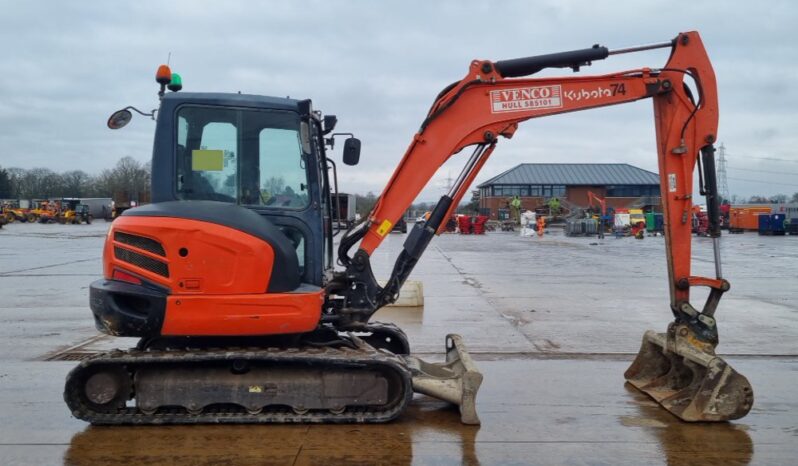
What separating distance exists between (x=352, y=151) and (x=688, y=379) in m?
3.83

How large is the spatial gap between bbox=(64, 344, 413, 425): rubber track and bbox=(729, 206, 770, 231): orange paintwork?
161ft

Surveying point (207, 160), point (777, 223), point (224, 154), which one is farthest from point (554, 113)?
point (777, 223)

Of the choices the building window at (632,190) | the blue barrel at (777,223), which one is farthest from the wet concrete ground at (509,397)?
the building window at (632,190)

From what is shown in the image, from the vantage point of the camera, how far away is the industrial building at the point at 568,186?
74.1 m

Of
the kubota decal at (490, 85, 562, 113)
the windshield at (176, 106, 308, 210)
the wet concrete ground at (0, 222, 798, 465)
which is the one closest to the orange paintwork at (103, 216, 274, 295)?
the windshield at (176, 106, 308, 210)

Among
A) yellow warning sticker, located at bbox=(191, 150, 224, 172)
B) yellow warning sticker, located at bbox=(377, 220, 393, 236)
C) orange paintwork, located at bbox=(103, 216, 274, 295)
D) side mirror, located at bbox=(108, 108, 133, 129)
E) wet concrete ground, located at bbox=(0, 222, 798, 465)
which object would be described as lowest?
wet concrete ground, located at bbox=(0, 222, 798, 465)

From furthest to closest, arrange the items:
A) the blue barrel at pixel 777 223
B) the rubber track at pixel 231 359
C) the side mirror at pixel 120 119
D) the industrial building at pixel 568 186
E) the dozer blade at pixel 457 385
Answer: the industrial building at pixel 568 186 < the blue barrel at pixel 777 223 < the side mirror at pixel 120 119 < the dozer blade at pixel 457 385 < the rubber track at pixel 231 359

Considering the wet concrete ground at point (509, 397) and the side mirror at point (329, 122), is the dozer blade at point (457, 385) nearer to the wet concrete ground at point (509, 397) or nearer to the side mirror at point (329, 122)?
the wet concrete ground at point (509, 397)

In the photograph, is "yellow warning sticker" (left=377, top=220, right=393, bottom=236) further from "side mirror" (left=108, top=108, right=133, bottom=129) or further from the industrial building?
the industrial building

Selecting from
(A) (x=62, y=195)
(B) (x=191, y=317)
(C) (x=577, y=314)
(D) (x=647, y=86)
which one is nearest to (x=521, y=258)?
(C) (x=577, y=314)

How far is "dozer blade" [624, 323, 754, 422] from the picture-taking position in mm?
5746

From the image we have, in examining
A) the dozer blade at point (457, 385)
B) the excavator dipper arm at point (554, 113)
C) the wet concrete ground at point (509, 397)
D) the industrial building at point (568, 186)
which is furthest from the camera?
the industrial building at point (568, 186)

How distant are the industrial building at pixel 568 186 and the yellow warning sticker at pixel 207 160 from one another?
67.4 m

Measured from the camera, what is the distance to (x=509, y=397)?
6.59 m
